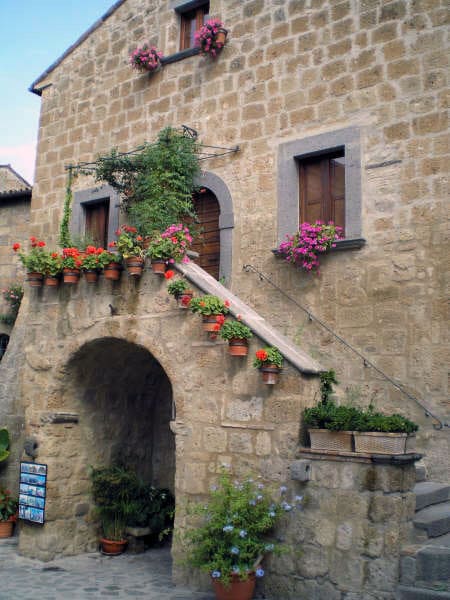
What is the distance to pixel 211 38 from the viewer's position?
31.9 feet

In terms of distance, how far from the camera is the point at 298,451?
6062mm

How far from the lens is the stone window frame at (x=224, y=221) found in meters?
9.13

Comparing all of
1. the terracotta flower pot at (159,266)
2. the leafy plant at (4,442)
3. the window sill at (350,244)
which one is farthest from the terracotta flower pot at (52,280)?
the window sill at (350,244)

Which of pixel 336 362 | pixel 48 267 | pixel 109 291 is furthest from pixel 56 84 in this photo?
pixel 336 362

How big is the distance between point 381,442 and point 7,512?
6356 millimetres

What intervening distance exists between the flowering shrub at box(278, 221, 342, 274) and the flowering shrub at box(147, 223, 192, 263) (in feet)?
4.87

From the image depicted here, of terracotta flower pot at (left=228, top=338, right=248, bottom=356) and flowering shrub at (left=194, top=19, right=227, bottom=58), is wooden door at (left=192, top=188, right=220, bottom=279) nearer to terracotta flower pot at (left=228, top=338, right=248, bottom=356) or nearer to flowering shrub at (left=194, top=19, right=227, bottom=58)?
flowering shrub at (left=194, top=19, right=227, bottom=58)

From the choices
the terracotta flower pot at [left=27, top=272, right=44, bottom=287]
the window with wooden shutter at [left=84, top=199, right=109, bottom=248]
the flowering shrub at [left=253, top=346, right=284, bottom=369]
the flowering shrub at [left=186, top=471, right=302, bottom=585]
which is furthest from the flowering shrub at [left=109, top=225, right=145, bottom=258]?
the window with wooden shutter at [left=84, top=199, right=109, bottom=248]

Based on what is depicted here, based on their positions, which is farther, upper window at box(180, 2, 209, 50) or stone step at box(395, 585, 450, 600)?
upper window at box(180, 2, 209, 50)

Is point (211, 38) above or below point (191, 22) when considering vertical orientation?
below

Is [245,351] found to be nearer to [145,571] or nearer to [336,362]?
[336,362]

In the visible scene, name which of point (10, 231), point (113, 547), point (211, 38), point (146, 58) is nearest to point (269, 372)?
point (113, 547)

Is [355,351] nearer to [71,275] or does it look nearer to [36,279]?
[71,275]

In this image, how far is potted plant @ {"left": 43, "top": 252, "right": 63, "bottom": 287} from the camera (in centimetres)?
841
